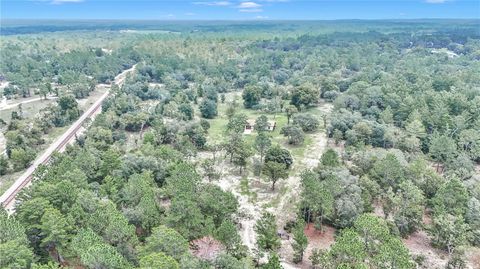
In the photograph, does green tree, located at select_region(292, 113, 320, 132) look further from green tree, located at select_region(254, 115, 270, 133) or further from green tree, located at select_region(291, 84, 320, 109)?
green tree, located at select_region(291, 84, 320, 109)

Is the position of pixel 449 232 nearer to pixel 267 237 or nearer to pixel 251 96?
pixel 267 237

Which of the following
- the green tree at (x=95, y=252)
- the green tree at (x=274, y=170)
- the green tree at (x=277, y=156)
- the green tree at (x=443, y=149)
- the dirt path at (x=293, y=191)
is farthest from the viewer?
the green tree at (x=443, y=149)

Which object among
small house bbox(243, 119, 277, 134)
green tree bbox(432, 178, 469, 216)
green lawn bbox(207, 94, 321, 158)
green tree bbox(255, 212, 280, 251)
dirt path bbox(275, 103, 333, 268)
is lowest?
dirt path bbox(275, 103, 333, 268)

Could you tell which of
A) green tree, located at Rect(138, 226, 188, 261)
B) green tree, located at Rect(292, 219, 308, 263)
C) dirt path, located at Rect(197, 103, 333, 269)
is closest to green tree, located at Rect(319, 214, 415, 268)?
green tree, located at Rect(292, 219, 308, 263)

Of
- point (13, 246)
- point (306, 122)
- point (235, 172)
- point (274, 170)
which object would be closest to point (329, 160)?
point (274, 170)

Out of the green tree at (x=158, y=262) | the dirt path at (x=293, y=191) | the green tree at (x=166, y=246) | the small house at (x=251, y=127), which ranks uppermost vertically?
the green tree at (x=158, y=262)

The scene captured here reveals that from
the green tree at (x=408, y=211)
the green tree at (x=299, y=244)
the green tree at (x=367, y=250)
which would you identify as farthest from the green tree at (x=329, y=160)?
the green tree at (x=299, y=244)

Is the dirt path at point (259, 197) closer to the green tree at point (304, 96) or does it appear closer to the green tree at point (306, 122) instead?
the green tree at point (306, 122)

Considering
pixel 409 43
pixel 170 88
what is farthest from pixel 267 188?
pixel 409 43

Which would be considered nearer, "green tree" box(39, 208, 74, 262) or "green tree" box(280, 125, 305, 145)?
"green tree" box(39, 208, 74, 262)
